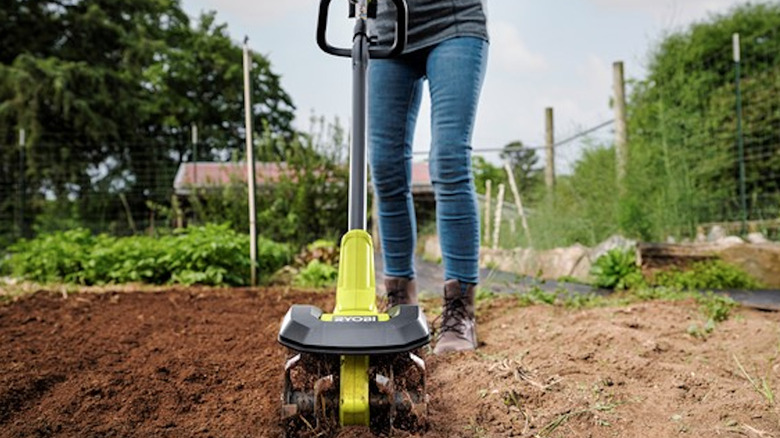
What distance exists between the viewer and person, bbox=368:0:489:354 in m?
2.06

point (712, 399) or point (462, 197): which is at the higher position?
point (462, 197)

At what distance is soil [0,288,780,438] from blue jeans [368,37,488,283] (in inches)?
15.6

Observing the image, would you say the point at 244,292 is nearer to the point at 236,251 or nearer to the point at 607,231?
the point at 236,251

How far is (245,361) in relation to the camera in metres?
2.04

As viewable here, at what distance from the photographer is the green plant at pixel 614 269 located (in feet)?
15.3

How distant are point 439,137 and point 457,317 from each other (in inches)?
23.4

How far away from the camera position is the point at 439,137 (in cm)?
208

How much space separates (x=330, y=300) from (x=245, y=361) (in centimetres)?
145

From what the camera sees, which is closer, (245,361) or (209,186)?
(245,361)

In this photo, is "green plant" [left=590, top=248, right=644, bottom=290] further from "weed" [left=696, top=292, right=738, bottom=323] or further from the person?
the person

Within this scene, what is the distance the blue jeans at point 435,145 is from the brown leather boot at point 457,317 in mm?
44

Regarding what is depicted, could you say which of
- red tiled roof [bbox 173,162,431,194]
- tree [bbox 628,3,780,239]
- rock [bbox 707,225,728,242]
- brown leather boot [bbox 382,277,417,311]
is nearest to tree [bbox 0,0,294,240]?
red tiled roof [bbox 173,162,431,194]

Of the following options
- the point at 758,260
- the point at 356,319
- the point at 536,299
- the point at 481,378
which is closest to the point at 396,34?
the point at 356,319

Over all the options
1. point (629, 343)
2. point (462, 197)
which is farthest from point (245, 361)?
point (629, 343)
